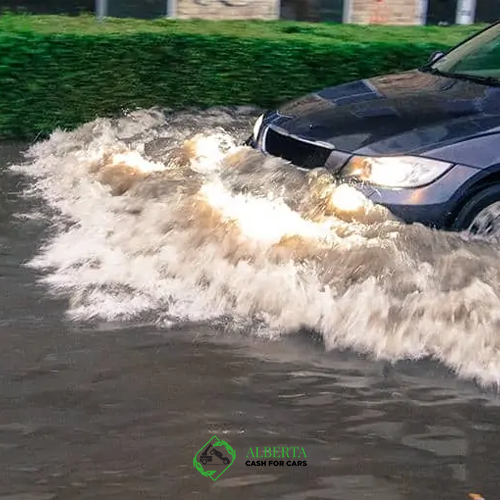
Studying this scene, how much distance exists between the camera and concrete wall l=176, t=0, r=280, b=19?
40.0ft

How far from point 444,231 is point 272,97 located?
4433 millimetres

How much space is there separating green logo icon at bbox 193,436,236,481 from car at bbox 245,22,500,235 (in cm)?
209

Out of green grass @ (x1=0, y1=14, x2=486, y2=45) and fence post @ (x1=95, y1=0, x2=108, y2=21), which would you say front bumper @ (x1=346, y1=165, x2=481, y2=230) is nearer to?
green grass @ (x1=0, y1=14, x2=486, y2=45)

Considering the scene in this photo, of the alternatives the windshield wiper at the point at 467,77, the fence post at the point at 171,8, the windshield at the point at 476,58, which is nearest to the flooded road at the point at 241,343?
the windshield wiper at the point at 467,77

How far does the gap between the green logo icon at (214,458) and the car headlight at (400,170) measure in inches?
84.2

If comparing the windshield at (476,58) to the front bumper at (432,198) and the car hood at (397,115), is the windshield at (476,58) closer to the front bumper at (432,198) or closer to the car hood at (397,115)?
the car hood at (397,115)

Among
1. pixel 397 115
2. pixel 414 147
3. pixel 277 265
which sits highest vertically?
pixel 397 115

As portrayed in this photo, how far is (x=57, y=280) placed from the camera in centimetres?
568

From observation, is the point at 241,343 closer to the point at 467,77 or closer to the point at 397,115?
the point at 397,115

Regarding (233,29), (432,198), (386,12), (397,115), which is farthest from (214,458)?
(386,12)

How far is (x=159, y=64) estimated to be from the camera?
9.39m

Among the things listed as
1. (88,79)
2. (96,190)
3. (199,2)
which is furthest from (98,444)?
(199,2)

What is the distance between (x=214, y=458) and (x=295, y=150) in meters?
2.66

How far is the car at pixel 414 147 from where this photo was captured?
5562 mm
